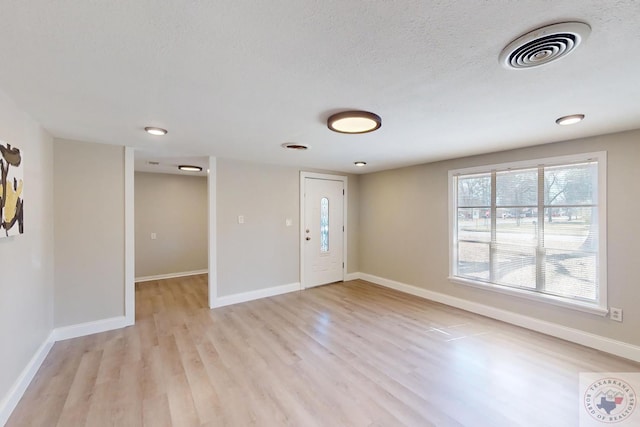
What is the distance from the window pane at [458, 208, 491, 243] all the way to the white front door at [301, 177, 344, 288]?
2.20 meters

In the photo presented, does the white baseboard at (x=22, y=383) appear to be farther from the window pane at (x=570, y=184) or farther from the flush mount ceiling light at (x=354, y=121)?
the window pane at (x=570, y=184)

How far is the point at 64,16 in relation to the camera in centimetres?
112

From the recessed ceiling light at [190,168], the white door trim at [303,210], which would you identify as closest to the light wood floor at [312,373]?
the white door trim at [303,210]

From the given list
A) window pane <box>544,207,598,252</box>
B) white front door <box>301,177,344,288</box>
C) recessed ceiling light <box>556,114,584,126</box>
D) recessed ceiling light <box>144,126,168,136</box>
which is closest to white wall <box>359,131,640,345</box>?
window pane <box>544,207,598,252</box>

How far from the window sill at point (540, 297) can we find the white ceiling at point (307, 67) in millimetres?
1757

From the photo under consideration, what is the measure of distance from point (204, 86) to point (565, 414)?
3.23m

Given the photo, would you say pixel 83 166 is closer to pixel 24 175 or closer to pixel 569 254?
pixel 24 175

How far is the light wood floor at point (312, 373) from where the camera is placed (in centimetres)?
188

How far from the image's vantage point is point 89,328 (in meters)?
3.15

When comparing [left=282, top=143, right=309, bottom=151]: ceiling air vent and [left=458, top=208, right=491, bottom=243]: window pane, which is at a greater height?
[left=282, top=143, right=309, bottom=151]: ceiling air vent

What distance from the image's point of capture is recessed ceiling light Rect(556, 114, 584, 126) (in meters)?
2.27

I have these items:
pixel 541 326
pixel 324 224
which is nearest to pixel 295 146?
pixel 324 224

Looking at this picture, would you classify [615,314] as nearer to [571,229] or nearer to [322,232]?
[571,229]

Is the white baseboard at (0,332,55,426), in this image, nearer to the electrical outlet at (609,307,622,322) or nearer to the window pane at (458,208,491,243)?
the window pane at (458,208,491,243)
